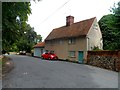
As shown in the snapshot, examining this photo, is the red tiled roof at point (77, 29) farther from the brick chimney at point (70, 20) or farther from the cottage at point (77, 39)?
the brick chimney at point (70, 20)

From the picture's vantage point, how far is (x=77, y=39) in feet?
138

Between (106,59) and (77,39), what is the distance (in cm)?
1302

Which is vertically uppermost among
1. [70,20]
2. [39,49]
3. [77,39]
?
[70,20]

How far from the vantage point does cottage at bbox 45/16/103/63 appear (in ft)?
130

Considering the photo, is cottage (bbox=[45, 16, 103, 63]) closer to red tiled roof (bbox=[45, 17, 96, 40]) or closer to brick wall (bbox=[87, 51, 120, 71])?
red tiled roof (bbox=[45, 17, 96, 40])

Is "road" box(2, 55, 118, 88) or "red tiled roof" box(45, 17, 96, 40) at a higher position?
"red tiled roof" box(45, 17, 96, 40)

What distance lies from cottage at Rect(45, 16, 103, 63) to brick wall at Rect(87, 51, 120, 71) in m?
3.62

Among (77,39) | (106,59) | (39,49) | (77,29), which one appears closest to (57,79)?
(106,59)

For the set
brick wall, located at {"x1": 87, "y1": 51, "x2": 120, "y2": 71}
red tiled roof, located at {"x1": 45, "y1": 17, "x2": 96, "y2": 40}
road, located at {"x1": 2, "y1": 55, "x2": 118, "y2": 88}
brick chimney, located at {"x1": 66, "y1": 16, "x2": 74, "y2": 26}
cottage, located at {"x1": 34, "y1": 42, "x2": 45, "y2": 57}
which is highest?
brick chimney, located at {"x1": 66, "y1": 16, "x2": 74, "y2": 26}

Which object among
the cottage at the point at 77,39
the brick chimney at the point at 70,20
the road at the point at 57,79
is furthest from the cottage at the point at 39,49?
the road at the point at 57,79

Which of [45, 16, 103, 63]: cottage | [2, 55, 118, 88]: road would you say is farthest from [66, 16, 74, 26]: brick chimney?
[2, 55, 118, 88]: road

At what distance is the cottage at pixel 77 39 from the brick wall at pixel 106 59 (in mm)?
3621

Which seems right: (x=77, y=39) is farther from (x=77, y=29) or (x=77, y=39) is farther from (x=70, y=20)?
(x=70, y=20)

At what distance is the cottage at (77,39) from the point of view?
130 ft
